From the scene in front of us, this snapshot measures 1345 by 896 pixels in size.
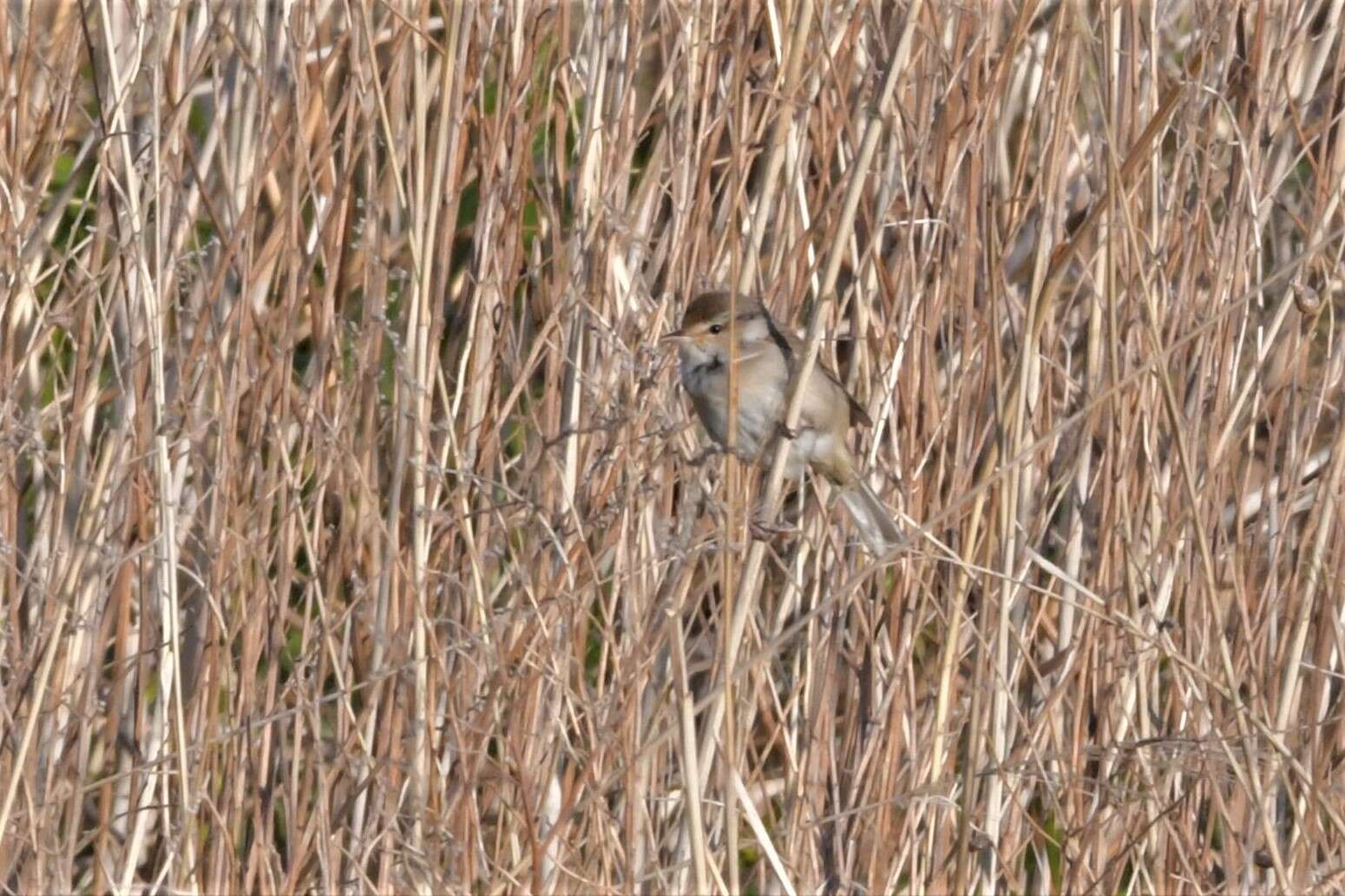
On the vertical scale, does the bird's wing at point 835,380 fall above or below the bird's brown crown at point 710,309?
below

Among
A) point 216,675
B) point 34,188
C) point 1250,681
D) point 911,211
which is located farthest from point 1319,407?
point 34,188

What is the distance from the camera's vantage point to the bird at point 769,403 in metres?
2.17

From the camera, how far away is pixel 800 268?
2.25m

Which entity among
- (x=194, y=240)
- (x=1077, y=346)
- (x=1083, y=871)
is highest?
(x=194, y=240)

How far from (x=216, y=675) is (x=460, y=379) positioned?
0.52m

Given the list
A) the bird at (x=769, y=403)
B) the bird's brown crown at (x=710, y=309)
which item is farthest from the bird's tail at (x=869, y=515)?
the bird's brown crown at (x=710, y=309)

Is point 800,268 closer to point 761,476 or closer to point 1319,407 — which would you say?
point 761,476

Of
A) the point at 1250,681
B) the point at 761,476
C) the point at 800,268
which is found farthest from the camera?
the point at 761,476

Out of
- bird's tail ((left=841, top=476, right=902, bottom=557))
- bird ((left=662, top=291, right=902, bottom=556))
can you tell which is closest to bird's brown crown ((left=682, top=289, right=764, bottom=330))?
bird ((left=662, top=291, right=902, bottom=556))

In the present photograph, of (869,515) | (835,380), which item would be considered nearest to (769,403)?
(835,380)

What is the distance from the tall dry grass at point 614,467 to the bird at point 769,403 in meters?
0.05

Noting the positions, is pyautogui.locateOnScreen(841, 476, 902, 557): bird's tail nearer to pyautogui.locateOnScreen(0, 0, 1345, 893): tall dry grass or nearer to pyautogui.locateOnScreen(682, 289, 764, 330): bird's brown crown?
pyautogui.locateOnScreen(0, 0, 1345, 893): tall dry grass

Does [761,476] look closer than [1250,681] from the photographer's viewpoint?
No

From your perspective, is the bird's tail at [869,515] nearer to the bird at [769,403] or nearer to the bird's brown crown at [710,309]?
the bird at [769,403]
